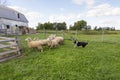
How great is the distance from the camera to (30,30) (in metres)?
32.2

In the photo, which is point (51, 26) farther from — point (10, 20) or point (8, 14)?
point (8, 14)

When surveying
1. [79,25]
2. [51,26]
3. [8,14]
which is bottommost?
[51,26]

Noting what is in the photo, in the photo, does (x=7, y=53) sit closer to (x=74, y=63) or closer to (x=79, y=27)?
(x=74, y=63)

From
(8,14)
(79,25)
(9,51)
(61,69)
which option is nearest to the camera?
(61,69)

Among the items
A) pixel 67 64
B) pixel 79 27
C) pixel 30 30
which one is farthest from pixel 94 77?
pixel 79 27

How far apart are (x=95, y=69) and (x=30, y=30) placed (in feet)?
89.2

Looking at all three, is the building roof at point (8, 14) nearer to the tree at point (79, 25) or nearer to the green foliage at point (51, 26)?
the green foliage at point (51, 26)

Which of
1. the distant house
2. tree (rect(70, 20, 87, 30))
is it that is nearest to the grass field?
the distant house

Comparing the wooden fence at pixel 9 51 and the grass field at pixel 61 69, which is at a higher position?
the wooden fence at pixel 9 51

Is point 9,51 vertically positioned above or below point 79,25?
below

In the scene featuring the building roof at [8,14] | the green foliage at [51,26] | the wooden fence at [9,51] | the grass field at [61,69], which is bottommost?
the grass field at [61,69]

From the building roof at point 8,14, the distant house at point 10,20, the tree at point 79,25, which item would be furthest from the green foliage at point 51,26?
the distant house at point 10,20

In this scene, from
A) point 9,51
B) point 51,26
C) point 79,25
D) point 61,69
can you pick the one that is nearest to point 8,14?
point 51,26

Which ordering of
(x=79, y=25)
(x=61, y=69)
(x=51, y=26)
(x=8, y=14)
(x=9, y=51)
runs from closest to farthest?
(x=61, y=69)
(x=9, y=51)
(x=8, y=14)
(x=51, y=26)
(x=79, y=25)
